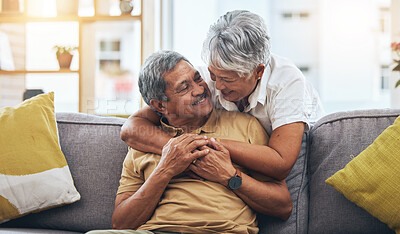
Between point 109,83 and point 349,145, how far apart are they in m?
2.43

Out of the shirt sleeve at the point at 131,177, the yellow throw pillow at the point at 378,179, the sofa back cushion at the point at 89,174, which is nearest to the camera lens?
the yellow throw pillow at the point at 378,179

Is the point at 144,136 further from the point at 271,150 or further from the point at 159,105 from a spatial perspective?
the point at 271,150

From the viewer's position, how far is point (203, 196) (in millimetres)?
1472

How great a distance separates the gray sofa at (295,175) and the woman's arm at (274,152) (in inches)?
8.5

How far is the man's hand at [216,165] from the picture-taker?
4.79 feet

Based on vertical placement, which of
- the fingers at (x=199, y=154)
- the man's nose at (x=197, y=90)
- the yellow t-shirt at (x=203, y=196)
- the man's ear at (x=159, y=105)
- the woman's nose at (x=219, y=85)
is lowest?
the yellow t-shirt at (x=203, y=196)

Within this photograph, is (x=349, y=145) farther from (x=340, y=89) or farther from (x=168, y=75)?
(x=340, y=89)

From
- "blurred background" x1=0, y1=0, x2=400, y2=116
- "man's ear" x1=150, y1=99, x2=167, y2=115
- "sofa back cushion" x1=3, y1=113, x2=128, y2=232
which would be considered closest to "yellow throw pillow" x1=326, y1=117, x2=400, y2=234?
"man's ear" x1=150, y1=99, x2=167, y2=115

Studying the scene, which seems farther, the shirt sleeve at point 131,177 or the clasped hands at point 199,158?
the shirt sleeve at point 131,177

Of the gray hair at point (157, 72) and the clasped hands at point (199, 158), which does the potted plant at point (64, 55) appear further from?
the clasped hands at point (199, 158)

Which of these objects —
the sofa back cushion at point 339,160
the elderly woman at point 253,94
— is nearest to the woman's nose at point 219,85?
the elderly woman at point 253,94

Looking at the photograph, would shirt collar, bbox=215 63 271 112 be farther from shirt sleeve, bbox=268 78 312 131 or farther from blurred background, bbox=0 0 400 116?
blurred background, bbox=0 0 400 116

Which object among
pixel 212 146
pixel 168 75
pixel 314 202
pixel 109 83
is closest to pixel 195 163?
pixel 212 146

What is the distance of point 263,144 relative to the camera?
1571 mm
